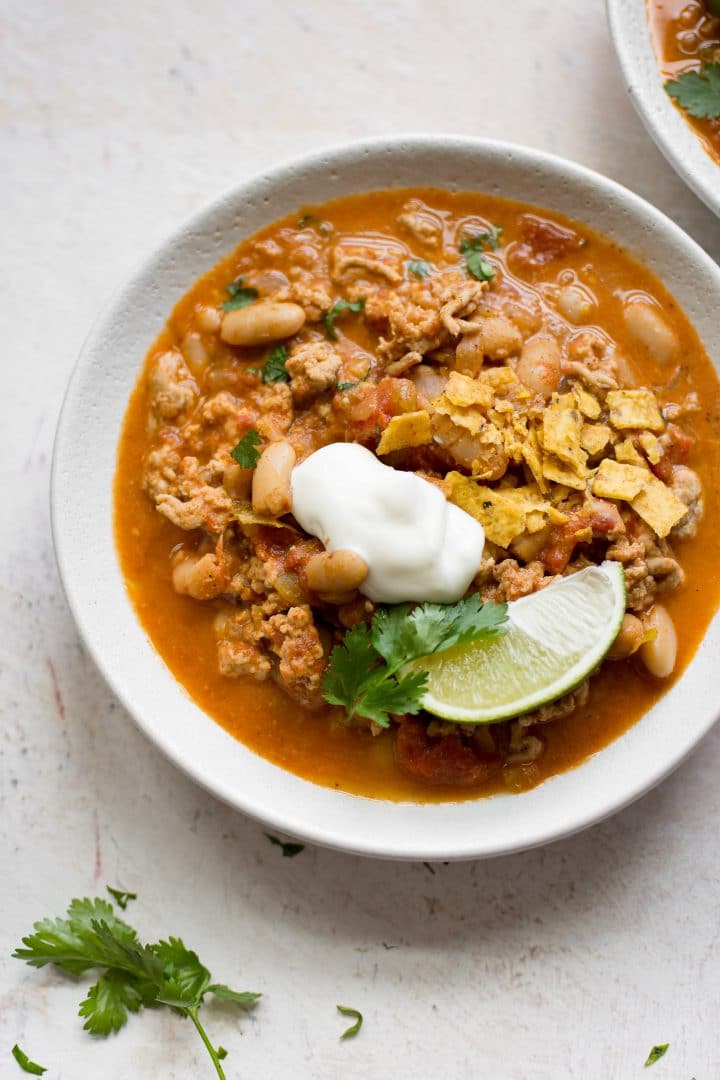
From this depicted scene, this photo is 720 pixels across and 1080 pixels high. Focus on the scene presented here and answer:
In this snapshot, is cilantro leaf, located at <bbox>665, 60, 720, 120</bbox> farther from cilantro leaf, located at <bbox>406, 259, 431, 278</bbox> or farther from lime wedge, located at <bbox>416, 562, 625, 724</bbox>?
lime wedge, located at <bbox>416, 562, 625, 724</bbox>

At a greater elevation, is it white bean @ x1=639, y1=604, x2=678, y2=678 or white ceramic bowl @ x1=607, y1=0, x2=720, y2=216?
white ceramic bowl @ x1=607, y1=0, x2=720, y2=216

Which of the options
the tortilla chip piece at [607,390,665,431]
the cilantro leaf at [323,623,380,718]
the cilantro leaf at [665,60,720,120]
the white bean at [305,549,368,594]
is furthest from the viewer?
the cilantro leaf at [665,60,720,120]

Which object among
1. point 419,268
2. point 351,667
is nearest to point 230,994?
point 351,667

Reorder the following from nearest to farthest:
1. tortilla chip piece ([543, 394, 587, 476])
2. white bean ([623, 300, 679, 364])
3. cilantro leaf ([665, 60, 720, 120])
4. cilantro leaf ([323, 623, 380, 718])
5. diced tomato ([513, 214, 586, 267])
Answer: cilantro leaf ([323, 623, 380, 718])
tortilla chip piece ([543, 394, 587, 476])
white bean ([623, 300, 679, 364])
diced tomato ([513, 214, 586, 267])
cilantro leaf ([665, 60, 720, 120])

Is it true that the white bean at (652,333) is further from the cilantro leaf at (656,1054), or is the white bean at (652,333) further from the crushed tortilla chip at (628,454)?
the cilantro leaf at (656,1054)

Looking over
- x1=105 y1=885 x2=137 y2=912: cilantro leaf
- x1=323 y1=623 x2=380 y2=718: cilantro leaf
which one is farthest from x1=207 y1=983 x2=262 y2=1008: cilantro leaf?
x1=323 y1=623 x2=380 y2=718: cilantro leaf

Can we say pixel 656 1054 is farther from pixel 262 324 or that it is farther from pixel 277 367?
pixel 262 324
